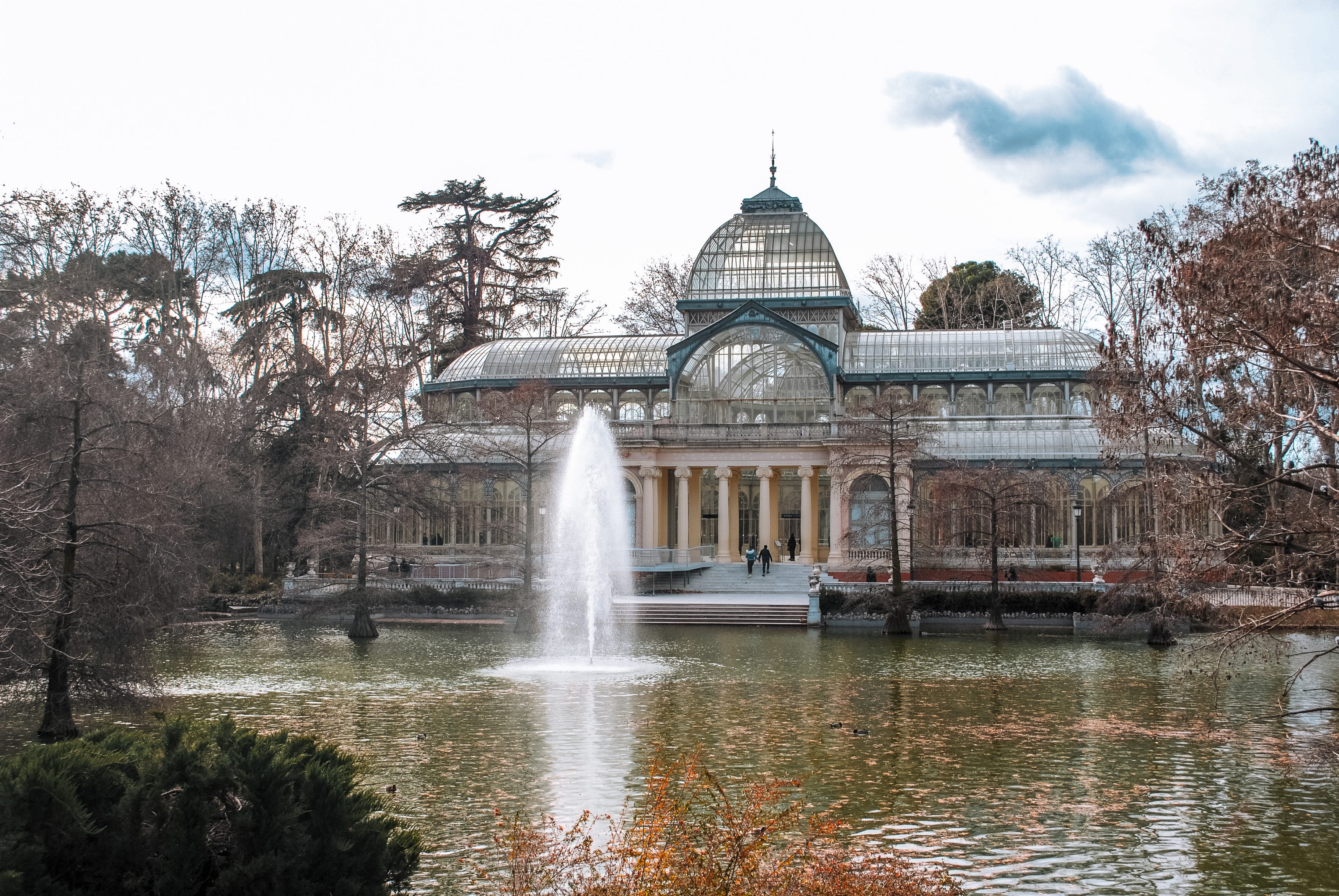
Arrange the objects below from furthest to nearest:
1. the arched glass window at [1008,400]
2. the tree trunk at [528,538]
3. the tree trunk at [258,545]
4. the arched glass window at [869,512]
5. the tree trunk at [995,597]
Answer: the arched glass window at [1008,400]
the tree trunk at [258,545]
the arched glass window at [869,512]
the tree trunk at [528,538]
the tree trunk at [995,597]

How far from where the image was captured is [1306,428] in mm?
15523

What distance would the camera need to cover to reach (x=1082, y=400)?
163 ft

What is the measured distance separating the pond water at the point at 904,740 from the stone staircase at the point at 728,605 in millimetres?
6315

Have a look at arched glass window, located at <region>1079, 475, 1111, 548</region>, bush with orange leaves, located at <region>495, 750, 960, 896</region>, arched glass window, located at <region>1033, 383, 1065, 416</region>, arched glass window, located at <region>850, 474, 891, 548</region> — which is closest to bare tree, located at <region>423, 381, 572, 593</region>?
arched glass window, located at <region>850, 474, 891, 548</region>

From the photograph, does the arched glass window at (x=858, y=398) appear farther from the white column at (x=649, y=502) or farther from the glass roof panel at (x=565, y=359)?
the white column at (x=649, y=502)

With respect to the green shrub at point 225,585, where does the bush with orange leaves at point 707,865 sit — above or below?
below

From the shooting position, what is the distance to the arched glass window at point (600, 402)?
51812mm

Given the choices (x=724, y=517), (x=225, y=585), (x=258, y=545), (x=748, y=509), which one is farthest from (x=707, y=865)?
(x=748, y=509)

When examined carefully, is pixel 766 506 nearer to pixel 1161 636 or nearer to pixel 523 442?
pixel 523 442

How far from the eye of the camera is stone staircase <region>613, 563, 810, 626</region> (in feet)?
119

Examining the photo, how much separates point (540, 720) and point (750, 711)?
3415 mm

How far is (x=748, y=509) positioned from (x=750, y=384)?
6077 millimetres

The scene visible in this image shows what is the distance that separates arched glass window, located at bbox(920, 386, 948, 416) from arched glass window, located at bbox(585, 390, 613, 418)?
13.0 meters

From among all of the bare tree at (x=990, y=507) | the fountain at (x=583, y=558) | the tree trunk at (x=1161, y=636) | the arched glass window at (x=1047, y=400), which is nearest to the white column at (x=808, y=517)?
the bare tree at (x=990, y=507)
